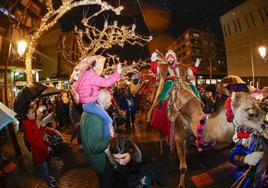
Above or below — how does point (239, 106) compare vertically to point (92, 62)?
below

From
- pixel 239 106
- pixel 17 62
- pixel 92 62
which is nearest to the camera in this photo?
pixel 239 106

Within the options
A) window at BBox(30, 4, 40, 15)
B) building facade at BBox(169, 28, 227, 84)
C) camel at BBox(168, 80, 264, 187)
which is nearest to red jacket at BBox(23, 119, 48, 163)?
camel at BBox(168, 80, 264, 187)

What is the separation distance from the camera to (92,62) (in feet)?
14.2

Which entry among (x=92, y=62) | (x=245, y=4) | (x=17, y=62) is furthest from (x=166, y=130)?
(x=245, y=4)

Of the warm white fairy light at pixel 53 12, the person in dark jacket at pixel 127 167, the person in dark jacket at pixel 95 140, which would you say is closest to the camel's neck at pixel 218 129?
the person in dark jacket at pixel 127 167

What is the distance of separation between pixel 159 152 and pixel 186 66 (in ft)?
10.9

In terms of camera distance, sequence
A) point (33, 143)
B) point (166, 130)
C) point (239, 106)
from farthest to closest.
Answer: point (166, 130)
point (33, 143)
point (239, 106)

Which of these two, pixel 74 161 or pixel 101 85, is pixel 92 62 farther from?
pixel 74 161

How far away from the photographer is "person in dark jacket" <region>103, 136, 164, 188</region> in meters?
3.04

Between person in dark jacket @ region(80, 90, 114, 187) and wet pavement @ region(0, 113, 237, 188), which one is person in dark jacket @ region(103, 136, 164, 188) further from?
wet pavement @ region(0, 113, 237, 188)

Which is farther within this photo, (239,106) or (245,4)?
(245,4)

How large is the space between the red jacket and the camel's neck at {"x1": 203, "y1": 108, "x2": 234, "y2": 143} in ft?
10.5

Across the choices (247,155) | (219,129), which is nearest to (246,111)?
(247,155)

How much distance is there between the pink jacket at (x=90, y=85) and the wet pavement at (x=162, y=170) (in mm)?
3345
